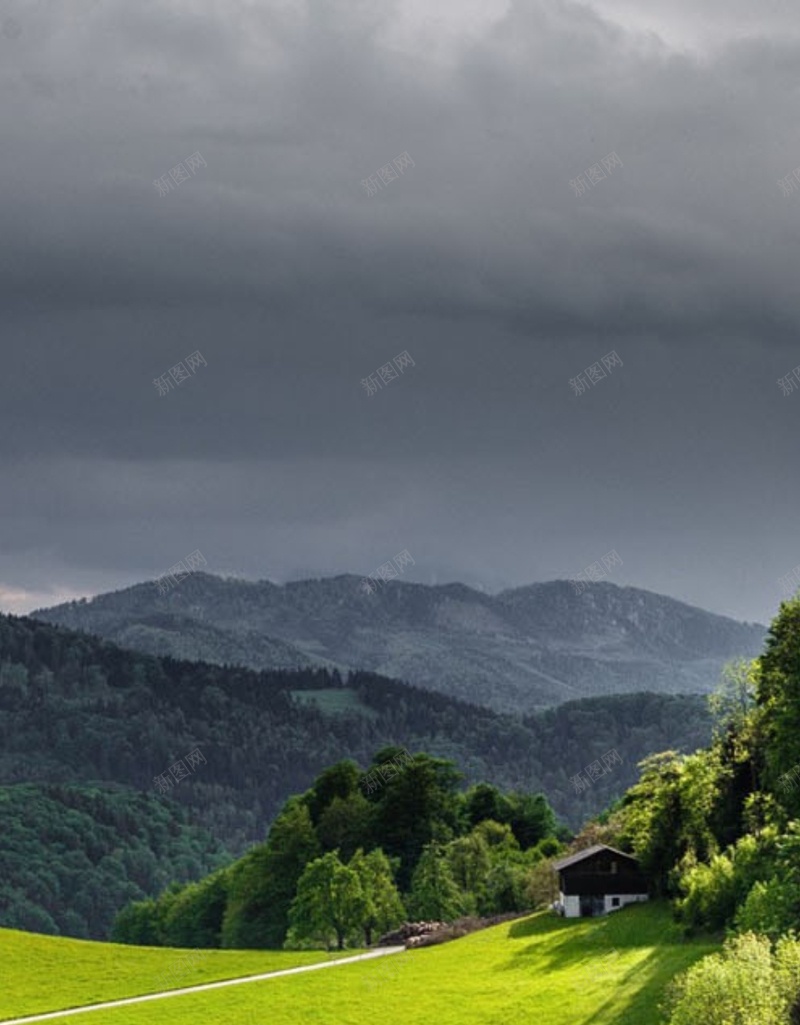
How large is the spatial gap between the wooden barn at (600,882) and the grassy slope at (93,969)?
61.0 feet

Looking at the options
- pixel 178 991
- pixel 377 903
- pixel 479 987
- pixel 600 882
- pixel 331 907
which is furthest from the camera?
pixel 377 903

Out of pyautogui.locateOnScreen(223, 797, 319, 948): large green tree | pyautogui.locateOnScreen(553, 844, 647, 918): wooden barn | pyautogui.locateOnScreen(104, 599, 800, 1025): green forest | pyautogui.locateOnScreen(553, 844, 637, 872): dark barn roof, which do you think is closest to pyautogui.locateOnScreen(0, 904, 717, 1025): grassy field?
pyautogui.locateOnScreen(104, 599, 800, 1025): green forest

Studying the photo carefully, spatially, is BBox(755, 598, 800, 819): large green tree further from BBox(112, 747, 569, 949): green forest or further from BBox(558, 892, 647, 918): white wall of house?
BBox(112, 747, 569, 949): green forest

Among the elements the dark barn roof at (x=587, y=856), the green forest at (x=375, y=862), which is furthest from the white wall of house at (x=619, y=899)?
the green forest at (x=375, y=862)

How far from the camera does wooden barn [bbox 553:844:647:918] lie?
103 meters

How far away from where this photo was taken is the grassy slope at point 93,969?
3408 inches

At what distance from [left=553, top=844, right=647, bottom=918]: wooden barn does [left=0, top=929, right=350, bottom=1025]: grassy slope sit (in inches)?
733

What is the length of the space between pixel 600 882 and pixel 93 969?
37.5 meters

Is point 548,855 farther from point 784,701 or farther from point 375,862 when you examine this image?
point 784,701

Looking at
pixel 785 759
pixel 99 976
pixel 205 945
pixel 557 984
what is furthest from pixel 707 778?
pixel 205 945

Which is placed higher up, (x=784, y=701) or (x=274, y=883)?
(x=784, y=701)

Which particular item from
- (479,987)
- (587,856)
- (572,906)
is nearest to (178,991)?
(479,987)

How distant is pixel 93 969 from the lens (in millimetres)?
95562

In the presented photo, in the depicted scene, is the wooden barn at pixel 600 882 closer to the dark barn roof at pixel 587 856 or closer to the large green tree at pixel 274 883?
the dark barn roof at pixel 587 856
